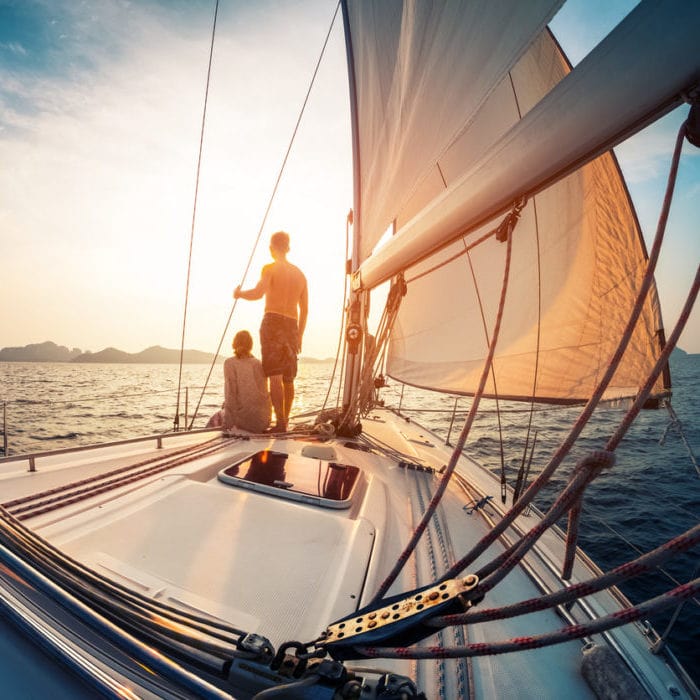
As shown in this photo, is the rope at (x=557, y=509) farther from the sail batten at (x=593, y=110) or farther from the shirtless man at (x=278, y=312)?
the shirtless man at (x=278, y=312)

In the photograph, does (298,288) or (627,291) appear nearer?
(627,291)

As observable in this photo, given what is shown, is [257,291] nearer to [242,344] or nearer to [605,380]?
[242,344]

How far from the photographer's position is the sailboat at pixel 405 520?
2.09 feet

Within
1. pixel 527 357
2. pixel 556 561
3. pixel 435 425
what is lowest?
pixel 435 425

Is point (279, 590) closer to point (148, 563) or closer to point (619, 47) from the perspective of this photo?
point (148, 563)

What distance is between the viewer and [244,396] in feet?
10.9

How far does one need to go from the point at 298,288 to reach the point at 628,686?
10.8 feet

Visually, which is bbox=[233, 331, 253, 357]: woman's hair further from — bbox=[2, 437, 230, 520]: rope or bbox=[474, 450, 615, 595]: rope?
bbox=[474, 450, 615, 595]: rope

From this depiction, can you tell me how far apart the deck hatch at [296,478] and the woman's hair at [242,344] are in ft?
5.15

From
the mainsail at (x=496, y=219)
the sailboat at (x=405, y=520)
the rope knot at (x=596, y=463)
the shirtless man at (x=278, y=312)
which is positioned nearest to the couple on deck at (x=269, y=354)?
the shirtless man at (x=278, y=312)

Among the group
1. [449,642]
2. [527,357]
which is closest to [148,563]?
[449,642]

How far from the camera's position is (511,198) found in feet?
3.60

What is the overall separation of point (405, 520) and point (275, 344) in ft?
7.33

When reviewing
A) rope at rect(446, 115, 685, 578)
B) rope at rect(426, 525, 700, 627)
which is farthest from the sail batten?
rope at rect(426, 525, 700, 627)
